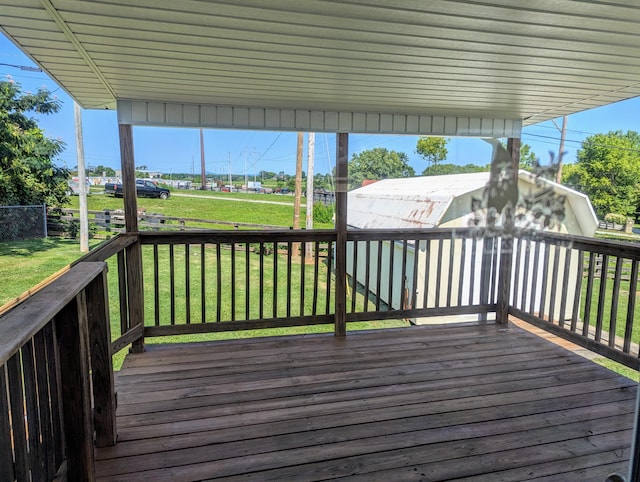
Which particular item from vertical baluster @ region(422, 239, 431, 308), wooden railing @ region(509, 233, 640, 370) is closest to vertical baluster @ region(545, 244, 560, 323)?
wooden railing @ region(509, 233, 640, 370)

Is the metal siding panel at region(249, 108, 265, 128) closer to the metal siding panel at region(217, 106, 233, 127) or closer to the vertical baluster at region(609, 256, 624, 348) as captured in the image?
the metal siding panel at region(217, 106, 233, 127)

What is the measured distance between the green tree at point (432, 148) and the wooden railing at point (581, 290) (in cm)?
116

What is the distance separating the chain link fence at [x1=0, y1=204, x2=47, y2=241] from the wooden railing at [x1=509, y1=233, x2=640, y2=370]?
9.36m

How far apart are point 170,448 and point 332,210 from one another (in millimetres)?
2260

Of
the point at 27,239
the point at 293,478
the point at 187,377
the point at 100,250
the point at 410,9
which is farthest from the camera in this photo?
the point at 27,239

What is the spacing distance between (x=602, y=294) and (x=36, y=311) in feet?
12.3

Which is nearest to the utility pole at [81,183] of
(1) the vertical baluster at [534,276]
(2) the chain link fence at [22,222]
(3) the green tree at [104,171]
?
(2) the chain link fence at [22,222]

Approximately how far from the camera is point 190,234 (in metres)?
3.25

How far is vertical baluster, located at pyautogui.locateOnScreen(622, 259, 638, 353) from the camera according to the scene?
2.67 meters

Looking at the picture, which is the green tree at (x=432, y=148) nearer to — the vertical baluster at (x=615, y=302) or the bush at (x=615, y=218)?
the vertical baluster at (x=615, y=302)

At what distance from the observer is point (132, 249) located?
3.11 meters

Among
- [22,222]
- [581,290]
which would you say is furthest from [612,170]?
[22,222]

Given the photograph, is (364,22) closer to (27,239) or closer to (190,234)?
(190,234)

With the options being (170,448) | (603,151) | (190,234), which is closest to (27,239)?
(190,234)
